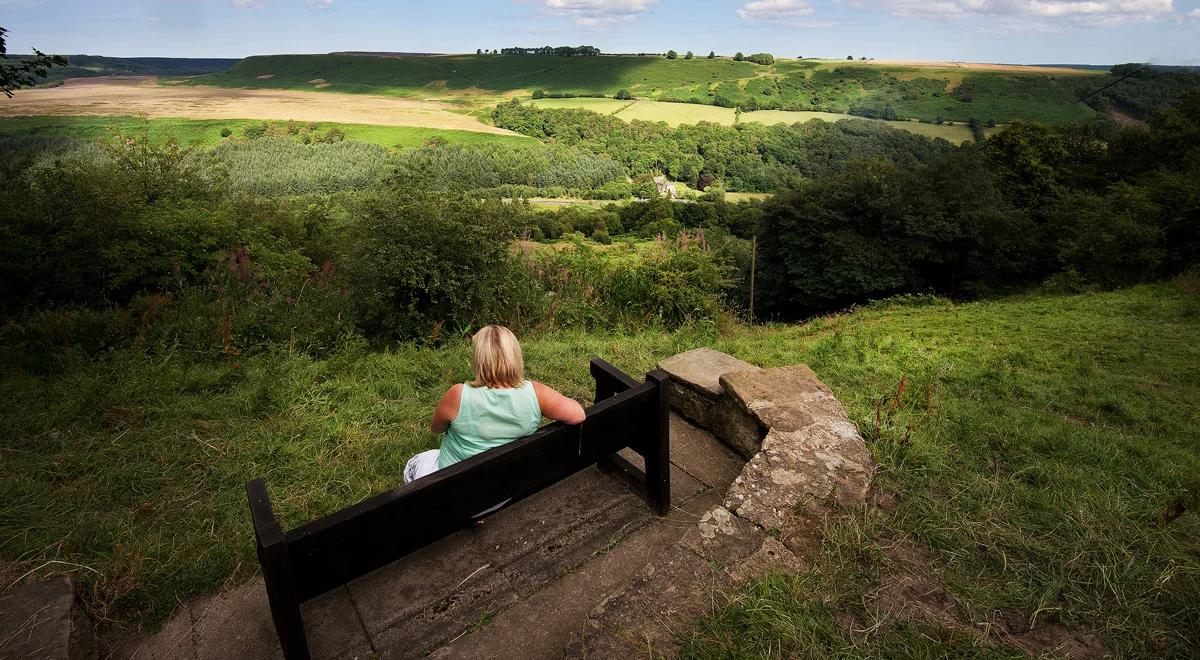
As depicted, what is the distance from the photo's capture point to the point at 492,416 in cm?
267

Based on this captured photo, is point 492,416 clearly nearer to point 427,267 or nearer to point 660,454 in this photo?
point 660,454

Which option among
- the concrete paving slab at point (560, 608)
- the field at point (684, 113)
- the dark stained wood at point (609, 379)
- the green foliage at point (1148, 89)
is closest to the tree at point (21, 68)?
the dark stained wood at point (609, 379)

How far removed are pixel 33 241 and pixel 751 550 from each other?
9.89 metres

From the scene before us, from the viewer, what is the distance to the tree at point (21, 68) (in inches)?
245

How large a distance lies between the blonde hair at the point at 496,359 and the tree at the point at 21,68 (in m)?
7.47

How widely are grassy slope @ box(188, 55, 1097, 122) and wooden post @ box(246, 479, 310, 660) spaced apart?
3373 inches

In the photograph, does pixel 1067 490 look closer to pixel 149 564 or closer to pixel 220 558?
pixel 220 558

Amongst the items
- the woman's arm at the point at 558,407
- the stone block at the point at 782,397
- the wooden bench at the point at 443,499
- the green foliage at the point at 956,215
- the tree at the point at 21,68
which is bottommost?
the green foliage at the point at 956,215

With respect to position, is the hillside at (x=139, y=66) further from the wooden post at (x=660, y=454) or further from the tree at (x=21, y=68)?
the wooden post at (x=660, y=454)

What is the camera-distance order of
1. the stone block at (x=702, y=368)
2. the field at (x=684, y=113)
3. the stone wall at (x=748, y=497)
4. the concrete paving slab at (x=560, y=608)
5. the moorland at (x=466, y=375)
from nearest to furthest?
the stone wall at (x=748, y=497)
the concrete paving slab at (x=560, y=608)
the moorland at (x=466, y=375)
the stone block at (x=702, y=368)
the field at (x=684, y=113)

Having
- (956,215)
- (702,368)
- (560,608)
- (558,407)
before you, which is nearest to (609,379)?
(558,407)

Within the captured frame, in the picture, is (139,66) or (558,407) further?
(139,66)

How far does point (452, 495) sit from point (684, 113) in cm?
11016

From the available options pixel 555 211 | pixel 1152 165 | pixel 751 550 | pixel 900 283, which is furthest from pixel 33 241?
pixel 555 211
